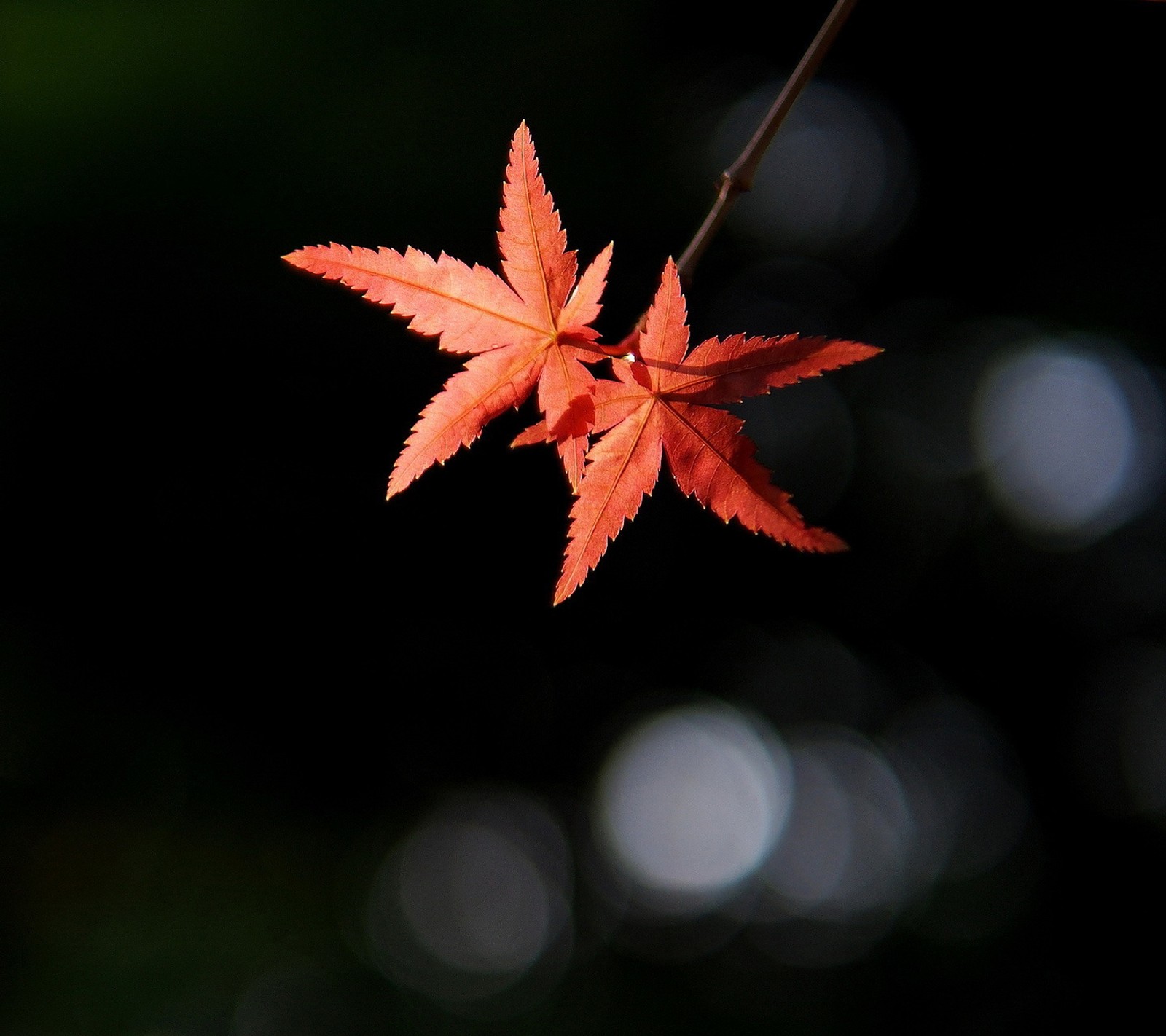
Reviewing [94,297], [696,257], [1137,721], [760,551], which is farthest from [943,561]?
[696,257]

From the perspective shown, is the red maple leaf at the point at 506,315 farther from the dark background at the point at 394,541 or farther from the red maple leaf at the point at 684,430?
the dark background at the point at 394,541

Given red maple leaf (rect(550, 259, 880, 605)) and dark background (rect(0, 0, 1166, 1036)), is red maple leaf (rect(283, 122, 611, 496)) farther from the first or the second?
dark background (rect(0, 0, 1166, 1036))

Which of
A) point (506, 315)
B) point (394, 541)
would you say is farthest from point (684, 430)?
point (394, 541)

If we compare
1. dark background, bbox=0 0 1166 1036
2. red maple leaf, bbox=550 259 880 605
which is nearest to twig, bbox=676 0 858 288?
red maple leaf, bbox=550 259 880 605

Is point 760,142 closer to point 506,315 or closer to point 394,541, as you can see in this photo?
point 506,315

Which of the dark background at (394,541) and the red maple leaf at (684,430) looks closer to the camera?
the red maple leaf at (684,430)

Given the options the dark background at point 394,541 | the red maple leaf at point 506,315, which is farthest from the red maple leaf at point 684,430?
the dark background at point 394,541
